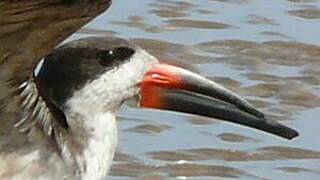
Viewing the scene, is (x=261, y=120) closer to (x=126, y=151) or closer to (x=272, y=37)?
(x=126, y=151)

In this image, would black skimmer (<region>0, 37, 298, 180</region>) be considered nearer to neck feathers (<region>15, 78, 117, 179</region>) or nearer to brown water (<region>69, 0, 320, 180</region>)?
neck feathers (<region>15, 78, 117, 179</region>)

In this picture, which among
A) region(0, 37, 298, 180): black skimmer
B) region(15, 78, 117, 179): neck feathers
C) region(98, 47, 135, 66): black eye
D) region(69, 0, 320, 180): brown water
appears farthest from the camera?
region(69, 0, 320, 180): brown water

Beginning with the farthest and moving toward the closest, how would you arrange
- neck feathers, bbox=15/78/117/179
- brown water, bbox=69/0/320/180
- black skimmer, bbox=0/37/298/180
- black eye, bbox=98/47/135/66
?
brown water, bbox=69/0/320/180 → black eye, bbox=98/47/135/66 → black skimmer, bbox=0/37/298/180 → neck feathers, bbox=15/78/117/179

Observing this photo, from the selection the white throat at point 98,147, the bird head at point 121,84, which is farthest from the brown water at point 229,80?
the bird head at point 121,84

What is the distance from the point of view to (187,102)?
852cm

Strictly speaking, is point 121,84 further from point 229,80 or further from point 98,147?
point 229,80

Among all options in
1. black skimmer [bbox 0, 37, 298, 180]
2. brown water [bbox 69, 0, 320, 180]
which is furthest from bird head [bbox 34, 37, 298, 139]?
brown water [bbox 69, 0, 320, 180]

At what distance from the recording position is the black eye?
8.51m

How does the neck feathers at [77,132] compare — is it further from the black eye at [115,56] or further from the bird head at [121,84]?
the black eye at [115,56]

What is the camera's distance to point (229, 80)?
12094mm

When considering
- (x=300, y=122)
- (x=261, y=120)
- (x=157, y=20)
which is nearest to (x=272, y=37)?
(x=157, y=20)

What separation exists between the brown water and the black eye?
2.16 m

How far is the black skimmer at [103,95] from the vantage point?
8.40m

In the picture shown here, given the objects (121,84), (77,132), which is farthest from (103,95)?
(77,132)
